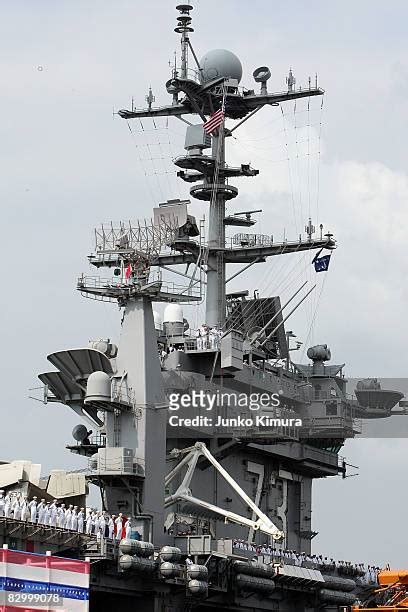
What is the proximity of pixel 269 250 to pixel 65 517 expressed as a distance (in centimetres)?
1773

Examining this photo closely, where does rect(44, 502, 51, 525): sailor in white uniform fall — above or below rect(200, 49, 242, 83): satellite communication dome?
below

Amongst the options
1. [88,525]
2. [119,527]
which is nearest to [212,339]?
[119,527]

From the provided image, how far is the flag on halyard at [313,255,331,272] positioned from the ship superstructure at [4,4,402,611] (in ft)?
0.55

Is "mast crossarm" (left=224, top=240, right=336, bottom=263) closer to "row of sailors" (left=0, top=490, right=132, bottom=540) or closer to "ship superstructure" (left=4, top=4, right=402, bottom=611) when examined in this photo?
"ship superstructure" (left=4, top=4, right=402, bottom=611)

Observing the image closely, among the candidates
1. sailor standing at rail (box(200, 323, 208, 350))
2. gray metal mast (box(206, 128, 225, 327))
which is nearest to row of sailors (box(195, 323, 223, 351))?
sailor standing at rail (box(200, 323, 208, 350))

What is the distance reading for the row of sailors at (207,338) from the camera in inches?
1578

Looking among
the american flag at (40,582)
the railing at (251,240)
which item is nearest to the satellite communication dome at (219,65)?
the railing at (251,240)

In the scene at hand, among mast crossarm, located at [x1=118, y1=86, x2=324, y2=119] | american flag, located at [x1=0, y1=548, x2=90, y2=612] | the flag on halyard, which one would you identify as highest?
mast crossarm, located at [x1=118, y1=86, x2=324, y2=119]

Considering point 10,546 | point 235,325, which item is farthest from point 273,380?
point 10,546

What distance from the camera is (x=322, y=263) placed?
151 feet

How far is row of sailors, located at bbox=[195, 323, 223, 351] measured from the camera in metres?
40.1

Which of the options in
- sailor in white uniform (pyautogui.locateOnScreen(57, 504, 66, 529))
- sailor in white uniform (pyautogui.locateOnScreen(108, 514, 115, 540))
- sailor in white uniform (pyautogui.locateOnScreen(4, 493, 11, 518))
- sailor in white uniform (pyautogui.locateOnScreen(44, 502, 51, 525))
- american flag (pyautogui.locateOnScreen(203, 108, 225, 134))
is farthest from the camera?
american flag (pyautogui.locateOnScreen(203, 108, 225, 134))

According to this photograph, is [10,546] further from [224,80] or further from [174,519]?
[224,80]

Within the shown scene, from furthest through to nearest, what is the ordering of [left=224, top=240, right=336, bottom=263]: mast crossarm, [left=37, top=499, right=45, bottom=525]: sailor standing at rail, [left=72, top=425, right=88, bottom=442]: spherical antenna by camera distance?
[left=224, top=240, right=336, bottom=263]: mast crossarm, [left=72, top=425, right=88, bottom=442]: spherical antenna, [left=37, top=499, right=45, bottom=525]: sailor standing at rail
